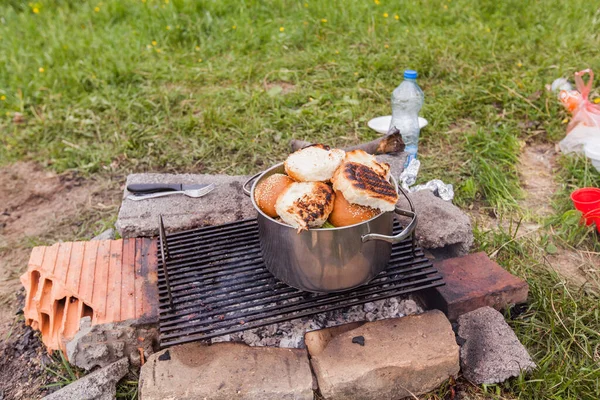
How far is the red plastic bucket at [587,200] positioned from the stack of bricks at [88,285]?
8.68 feet

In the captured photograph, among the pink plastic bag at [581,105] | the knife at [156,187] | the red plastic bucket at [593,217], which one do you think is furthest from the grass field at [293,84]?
the knife at [156,187]

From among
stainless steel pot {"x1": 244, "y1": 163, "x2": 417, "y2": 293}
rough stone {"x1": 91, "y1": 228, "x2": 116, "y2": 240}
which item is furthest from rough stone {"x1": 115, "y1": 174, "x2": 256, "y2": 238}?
stainless steel pot {"x1": 244, "y1": 163, "x2": 417, "y2": 293}

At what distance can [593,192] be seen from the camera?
3.24m

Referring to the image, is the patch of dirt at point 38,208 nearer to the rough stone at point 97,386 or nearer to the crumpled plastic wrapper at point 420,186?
the rough stone at point 97,386

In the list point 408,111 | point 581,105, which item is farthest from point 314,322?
point 581,105

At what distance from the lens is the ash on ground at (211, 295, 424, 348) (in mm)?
2418

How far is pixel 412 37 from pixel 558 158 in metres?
2.22

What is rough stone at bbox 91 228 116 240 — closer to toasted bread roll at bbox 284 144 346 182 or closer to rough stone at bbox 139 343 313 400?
rough stone at bbox 139 343 313 400

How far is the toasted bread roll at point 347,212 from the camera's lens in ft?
6.71

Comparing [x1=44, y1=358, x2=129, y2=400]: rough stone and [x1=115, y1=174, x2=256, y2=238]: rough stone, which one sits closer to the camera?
[x1=44, y1=358, x2=129, y2=400]: rough stone

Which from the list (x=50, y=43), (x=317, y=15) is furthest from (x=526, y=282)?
(x=50, y=43)

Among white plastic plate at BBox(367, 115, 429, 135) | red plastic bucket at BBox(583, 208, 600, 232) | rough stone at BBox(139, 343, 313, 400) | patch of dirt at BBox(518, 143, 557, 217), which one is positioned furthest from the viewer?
white plastic plate at BBox(367, 115, 429, 135)

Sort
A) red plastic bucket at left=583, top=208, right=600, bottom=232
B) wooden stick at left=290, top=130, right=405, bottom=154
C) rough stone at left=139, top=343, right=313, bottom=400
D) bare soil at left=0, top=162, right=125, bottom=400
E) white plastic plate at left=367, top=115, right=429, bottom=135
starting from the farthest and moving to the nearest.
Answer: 1. white plastic plate at left=367, top=115, right=429, bottom=135
2. wooden stick at left=290, top=130, right=405, bottom=154
3. red plastic bucket at left=583, top=208, right=600, bottom=232
4. bare soil at left=0, top=162, right=125, bottom=400
5. rough stone at left=139, top=343, right=313, bottom=400

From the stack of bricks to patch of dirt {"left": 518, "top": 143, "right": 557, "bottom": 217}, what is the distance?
2.59m
